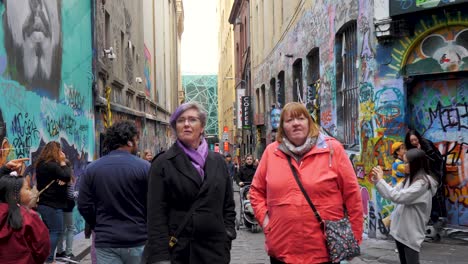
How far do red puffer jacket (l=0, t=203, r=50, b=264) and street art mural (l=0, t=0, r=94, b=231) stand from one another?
3720 millimetres

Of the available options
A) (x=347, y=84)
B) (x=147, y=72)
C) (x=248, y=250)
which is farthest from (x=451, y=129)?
(x=147, y=72)

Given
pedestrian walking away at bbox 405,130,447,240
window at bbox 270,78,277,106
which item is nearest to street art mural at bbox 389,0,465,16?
pedestrian walking away at bbox 405,130,447,240

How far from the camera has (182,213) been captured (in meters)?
3.66

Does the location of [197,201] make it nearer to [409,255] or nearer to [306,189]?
[306,189]

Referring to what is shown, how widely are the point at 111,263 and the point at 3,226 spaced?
99 centimetres

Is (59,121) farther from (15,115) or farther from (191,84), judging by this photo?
(191,84)

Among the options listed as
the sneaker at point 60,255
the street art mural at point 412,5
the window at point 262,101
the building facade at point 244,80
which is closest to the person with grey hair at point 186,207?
the sneaker at point 60,255

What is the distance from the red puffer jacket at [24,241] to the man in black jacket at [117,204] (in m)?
0.57

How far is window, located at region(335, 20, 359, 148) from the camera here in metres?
11.4

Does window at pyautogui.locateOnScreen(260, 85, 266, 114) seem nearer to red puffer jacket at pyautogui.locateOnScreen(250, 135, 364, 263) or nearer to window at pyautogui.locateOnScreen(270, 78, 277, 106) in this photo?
window at pyautogui.locateOnScreen(270, 78, 277, 106)

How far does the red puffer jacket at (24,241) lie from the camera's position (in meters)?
3.96

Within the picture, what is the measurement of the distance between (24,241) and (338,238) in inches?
88.8

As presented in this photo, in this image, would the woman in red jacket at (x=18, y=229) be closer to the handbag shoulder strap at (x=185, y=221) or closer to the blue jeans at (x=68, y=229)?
the handbag shoulder strap at (x=185, y=221)

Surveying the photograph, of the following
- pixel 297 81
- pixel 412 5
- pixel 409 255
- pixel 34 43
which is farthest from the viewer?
pixel 297 81
